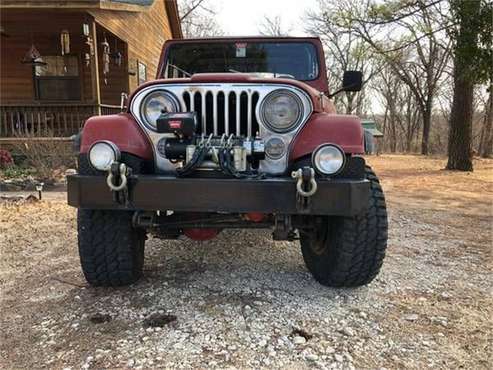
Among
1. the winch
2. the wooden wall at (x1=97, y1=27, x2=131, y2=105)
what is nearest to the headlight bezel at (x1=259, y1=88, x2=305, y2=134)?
the winch

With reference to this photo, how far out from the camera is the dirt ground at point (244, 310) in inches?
87.6

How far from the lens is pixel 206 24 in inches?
1332

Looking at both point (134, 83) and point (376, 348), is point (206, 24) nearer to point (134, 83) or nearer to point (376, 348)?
point (134, 83)

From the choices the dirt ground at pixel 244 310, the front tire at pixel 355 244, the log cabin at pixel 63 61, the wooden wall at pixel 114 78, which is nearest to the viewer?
the dirt ground at pixel 244 310

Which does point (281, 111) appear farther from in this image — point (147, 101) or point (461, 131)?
point (461, 131)

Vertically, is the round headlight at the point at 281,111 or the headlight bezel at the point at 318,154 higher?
the round headlight at the point at 281,111

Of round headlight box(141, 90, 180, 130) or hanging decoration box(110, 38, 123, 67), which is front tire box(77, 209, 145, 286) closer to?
round headlight box(141, 90, 180, 130)

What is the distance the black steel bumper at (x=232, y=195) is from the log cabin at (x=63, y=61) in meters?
6.96

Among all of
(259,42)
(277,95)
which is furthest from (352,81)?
(277,95)

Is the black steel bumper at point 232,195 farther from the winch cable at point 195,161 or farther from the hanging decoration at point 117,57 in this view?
the hanging decoration at point 117,57

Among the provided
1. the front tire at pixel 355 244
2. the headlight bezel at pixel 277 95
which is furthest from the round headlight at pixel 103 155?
the front tire at pixel 355 244

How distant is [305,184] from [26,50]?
11.5 meters

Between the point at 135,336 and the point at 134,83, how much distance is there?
12229 mm

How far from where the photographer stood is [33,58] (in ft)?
34.3
